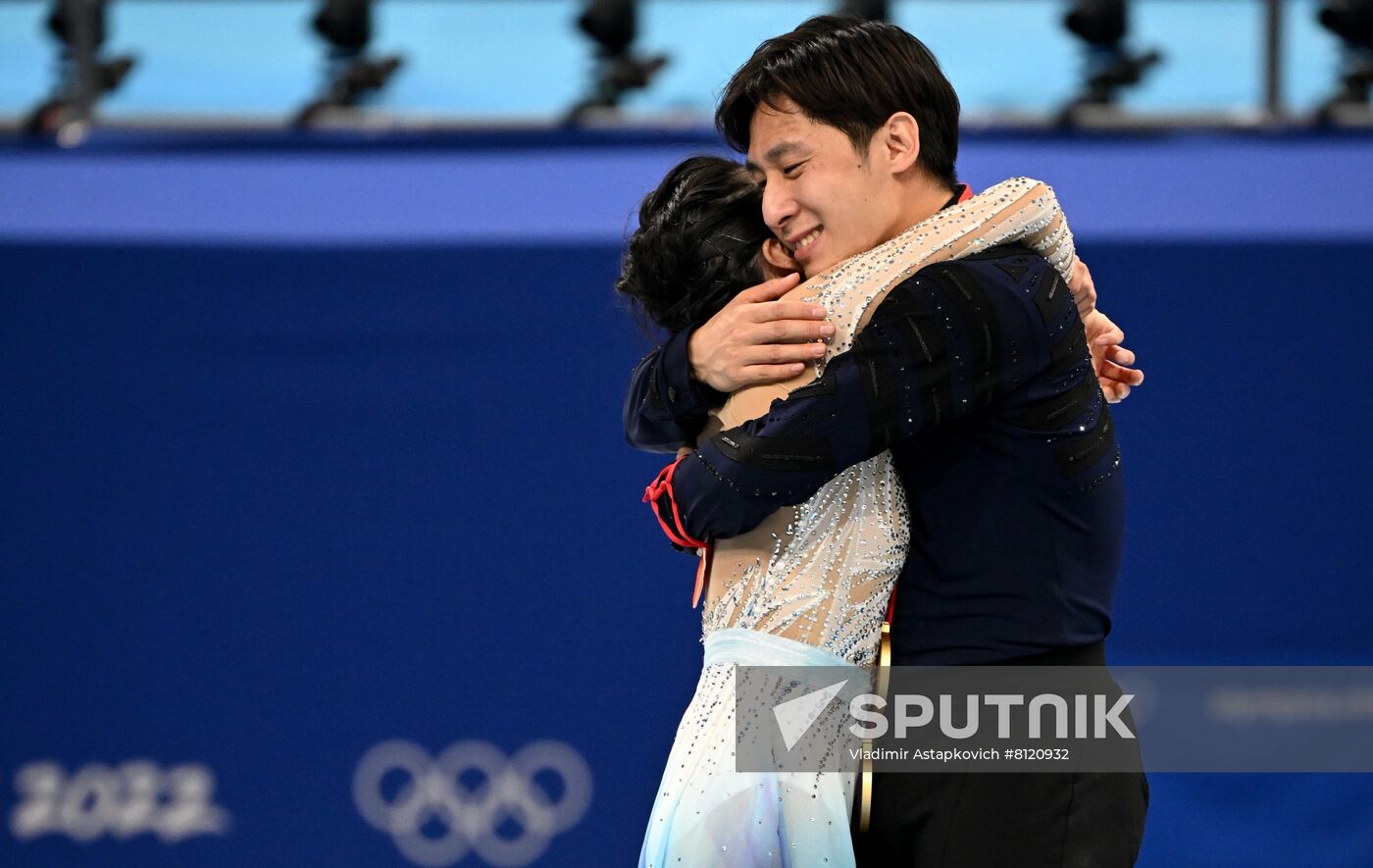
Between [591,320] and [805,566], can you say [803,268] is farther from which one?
[591,320]

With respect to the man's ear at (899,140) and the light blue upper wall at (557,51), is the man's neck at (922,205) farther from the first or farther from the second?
the light blue upper wall at (557,51)

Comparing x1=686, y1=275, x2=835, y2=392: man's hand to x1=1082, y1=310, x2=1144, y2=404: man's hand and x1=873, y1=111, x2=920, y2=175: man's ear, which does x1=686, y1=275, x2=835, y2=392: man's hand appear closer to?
x1=873, y1=111, x2=920, y2=175: man's ear

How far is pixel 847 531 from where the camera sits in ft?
4.65

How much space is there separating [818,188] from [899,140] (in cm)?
9

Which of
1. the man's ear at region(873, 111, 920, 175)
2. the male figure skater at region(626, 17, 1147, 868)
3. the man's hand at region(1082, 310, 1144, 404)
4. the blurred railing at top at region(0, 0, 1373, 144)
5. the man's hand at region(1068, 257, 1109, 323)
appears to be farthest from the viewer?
the blurred railing at top at region(0, 0, 1373, 144)

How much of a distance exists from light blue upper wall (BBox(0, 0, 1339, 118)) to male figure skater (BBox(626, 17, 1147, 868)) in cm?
182

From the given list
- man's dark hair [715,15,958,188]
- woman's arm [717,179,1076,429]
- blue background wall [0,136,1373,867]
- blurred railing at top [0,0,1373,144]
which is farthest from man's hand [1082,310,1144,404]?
blurred railing at top [0,0,1373,144]

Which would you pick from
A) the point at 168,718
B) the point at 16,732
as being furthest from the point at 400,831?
the point at 16,732

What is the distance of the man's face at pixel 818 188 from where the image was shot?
1445 millimetres

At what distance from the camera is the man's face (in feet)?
4.74

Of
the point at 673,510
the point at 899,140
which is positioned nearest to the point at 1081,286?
the point at 899,140

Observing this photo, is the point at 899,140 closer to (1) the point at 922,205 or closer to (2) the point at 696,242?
(1) the point at 922,205

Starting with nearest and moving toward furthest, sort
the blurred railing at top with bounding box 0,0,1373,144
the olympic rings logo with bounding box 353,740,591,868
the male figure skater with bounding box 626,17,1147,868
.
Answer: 1. the male figure skater with bounding box 626,17,1147,868
2. the olympic rings logo with bounding box 353,740,591,868
3. the blurred railing at top with bounding box 0,0,1373,144

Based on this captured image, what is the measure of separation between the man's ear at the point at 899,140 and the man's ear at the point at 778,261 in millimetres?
133
